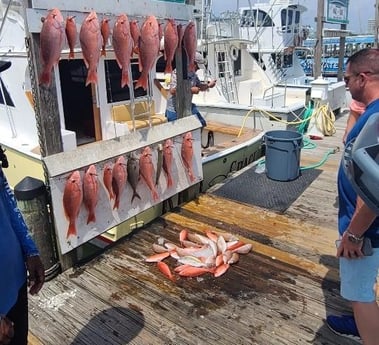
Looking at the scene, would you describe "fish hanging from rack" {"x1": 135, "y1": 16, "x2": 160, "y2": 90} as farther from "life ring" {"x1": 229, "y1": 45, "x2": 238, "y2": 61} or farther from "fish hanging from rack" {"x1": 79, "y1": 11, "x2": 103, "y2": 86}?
"life ring" {"x1": 229, "y1": 45, "x2": 238, "y2": 61}

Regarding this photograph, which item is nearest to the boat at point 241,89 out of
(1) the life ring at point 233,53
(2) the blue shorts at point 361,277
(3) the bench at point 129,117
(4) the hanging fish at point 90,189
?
(1) the life ring at point 233,53

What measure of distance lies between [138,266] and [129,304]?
511 mm

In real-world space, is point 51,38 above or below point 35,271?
above

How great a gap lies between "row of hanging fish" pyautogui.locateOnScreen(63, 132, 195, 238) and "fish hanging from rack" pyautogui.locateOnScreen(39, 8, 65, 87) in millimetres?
845

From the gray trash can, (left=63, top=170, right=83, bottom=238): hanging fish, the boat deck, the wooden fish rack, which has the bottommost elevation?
the boat deck

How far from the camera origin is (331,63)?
31641 mm

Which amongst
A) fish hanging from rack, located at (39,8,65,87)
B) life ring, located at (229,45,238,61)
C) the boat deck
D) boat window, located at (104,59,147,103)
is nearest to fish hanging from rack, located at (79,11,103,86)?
fish hanging from rack, located at (39,8,65,87)

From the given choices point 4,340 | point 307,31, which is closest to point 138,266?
point 4,340

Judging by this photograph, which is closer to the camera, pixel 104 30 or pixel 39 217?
pixel 104 30

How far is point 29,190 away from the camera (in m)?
2.99

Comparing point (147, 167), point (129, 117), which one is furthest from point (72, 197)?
point (129, 117)

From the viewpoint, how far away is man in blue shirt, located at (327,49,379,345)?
177 cm

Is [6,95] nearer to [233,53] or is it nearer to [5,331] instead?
[5,331]

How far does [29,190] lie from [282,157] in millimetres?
3332
